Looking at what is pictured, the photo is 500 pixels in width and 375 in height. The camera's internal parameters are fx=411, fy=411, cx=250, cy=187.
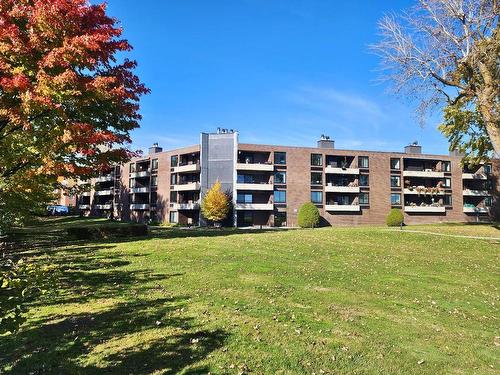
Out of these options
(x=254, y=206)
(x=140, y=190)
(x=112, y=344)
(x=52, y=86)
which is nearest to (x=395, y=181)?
(x=254, y=206)

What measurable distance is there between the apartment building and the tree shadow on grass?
179 ft

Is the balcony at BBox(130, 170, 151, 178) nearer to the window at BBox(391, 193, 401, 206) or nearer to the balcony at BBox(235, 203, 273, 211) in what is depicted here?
the balcony at BBox(235, 203, 273, 211)

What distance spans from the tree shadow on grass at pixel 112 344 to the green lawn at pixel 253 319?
0.02 metres

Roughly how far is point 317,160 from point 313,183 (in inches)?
152

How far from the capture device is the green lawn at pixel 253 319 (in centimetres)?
629

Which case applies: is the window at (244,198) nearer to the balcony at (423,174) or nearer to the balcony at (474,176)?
the balcony at (423,174)

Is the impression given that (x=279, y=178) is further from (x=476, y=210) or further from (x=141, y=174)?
(x=476, y=210)

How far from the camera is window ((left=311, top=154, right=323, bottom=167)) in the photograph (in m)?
67.0

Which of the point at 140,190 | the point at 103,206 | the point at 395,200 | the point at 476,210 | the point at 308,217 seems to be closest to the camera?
the point at 308,217

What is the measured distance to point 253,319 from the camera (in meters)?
8.19

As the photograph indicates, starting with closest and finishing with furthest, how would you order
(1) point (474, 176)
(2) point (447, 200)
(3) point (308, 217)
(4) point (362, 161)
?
(3) point (308, 217), (4) point (362, 161), (2) point (447, 200), (1) point (474, 176)

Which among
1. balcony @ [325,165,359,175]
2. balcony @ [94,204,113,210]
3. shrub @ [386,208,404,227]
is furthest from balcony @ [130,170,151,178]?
shrub @ [386,208,404,227]

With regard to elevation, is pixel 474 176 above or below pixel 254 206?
above

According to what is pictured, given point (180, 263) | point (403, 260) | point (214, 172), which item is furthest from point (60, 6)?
point (214, 172)
